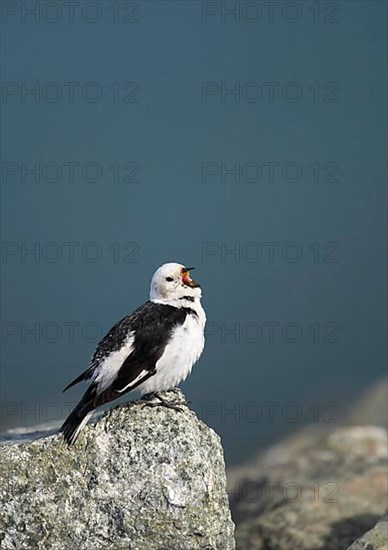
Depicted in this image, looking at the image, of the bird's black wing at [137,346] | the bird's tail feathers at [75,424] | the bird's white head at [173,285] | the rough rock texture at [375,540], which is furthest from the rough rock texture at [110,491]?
the rough rock texture at [375,540]

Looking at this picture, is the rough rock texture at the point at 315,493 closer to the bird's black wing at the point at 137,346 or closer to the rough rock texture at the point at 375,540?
the rough rock texture at the point at 375,540

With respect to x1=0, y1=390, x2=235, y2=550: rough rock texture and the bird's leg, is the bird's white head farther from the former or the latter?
x1=0, y1=390, x2=235, y2=550: rough rock texture

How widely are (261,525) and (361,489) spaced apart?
156cm

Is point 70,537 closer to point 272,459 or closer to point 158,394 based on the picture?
point 158,394

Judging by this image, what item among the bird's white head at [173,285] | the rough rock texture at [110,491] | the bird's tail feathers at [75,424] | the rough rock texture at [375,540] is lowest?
the rough rock texture at [375,540]

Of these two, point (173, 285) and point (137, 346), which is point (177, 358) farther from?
point (173, 285)

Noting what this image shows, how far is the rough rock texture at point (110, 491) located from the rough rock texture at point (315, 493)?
13.9 ft

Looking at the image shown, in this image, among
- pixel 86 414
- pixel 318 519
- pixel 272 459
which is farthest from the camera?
pixel 272 459

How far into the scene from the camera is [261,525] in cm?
1426

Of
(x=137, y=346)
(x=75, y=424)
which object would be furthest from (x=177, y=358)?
(x=75, y=424)

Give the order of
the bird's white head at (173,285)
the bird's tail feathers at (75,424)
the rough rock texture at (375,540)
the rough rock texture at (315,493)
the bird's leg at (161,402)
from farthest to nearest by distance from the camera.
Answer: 1. the rough rock texture at (315,493)
2. the rough rock texture at (375,540)
3. the bird's white head at (173,285)
4. the bird's leg at (161,402)
5. the bird's tail feathers at (75,424)

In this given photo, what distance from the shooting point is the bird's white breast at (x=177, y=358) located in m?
10.0

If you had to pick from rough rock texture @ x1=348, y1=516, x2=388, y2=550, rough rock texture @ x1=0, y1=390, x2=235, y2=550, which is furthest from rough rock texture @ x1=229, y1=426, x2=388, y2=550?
rough rock texture @ x1=0, y1=390, x2=235, y2=550

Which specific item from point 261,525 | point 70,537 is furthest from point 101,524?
point 261,525
